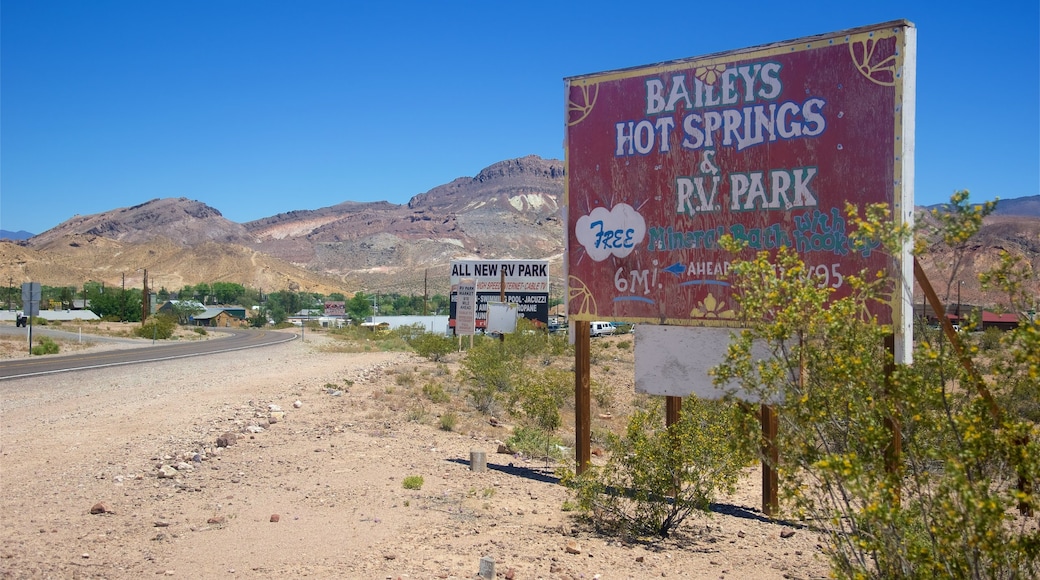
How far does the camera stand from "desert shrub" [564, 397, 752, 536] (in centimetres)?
795

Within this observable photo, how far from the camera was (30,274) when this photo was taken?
14438 centimetres

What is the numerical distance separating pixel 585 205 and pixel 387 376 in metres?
15.8

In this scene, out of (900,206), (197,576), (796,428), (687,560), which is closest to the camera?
(796,428)

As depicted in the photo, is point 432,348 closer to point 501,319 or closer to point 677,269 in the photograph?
point 501,319

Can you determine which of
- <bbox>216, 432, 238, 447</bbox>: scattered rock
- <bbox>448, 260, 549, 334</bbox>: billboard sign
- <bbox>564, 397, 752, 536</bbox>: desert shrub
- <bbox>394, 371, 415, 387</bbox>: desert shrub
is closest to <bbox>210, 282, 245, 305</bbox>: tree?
<bbox>448, 260, 549, 334</bbox>: billboard sign

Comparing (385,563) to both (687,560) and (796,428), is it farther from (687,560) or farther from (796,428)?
(796,428)

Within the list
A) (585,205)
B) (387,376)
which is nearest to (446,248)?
(387,376)

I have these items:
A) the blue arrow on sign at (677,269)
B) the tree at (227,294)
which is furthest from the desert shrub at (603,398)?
the tree at (227,294)

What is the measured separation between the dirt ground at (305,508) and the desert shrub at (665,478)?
0.26 meters

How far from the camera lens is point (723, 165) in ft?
29.0

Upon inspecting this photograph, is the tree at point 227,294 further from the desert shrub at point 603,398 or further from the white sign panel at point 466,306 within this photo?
the desert shrub at point 603,398

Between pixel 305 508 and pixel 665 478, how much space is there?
362 centimetres

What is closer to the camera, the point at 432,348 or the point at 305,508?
the point at 305,508

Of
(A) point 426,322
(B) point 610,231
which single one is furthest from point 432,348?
(A) point 426,322
